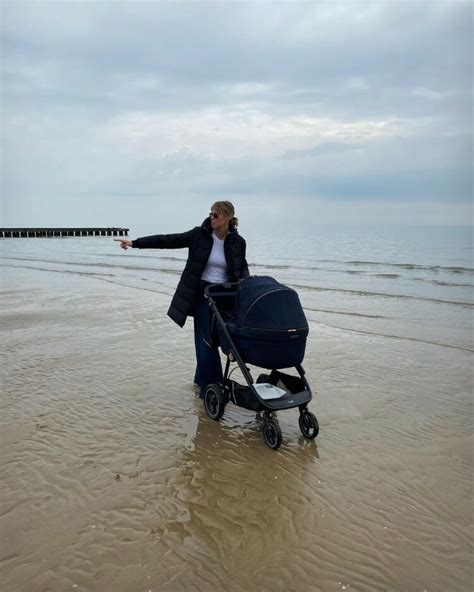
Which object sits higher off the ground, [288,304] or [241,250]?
[241,250]

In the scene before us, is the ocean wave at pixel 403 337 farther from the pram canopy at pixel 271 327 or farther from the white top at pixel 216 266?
the pram canopy at pixel 271 327

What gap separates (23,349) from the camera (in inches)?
276

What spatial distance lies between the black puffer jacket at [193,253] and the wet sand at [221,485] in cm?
111

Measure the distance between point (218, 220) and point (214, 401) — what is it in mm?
1755

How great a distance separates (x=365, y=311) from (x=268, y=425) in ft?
29.3

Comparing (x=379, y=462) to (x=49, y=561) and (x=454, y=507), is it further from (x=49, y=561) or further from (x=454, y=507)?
(x=49, y=561)

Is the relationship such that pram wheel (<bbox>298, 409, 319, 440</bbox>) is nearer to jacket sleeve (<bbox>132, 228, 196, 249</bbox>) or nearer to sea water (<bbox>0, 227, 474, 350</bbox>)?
jacket sleeve (<bbox>132, 228, 196, 249</bbox>)

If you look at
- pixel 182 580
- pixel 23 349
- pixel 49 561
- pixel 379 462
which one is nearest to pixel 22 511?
pixel 49 561

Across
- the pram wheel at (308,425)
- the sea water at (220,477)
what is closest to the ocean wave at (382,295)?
the sea water at (220,477)

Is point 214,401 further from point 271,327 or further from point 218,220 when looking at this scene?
point 218,220

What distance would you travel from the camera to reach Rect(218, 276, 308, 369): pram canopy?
12.7 ft

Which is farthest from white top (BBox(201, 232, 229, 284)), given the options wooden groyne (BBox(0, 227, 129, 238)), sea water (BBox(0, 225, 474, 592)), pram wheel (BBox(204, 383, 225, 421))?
wooden groyne (BBox(0, 227, 129, 238))

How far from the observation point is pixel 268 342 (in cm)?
Result: 390

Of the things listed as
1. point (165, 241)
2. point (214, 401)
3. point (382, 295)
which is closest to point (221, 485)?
point (214, 401)
